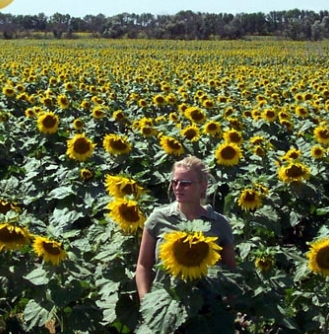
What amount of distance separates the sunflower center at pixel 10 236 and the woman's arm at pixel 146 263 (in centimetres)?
59

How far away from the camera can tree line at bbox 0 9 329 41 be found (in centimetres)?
5656

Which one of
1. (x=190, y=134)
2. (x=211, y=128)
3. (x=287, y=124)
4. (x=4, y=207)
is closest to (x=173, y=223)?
(x=4, y=207)

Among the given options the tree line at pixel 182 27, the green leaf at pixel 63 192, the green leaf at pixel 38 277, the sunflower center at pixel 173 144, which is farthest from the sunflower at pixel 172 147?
the tree line at pixel 182 27

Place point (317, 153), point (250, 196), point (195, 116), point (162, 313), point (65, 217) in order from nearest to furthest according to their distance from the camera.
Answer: point (162, 313) < point (250, 196) < point (65, 217) < point (317, 153) < point (195, 116)

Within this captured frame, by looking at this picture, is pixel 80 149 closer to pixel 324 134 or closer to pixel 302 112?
pixel 324 134

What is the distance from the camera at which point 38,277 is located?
3.09m

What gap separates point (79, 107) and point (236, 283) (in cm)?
630

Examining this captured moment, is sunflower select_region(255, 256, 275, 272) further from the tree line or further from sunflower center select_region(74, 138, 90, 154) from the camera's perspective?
the tree line

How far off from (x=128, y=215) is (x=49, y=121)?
10.4 feet

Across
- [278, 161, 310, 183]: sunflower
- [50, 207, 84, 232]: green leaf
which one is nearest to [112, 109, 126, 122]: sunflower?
[50, 207, 84, 232]: green leaf

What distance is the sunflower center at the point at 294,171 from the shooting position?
480 centimetres

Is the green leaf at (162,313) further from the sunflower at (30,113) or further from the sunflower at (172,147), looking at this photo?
the sunflower at (30,113)

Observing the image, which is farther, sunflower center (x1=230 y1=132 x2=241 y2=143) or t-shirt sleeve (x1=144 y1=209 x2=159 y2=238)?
sunflower center (x1=230 y1=132 x2=241 y2=143)

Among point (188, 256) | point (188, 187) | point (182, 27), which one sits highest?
point (188, 187)
